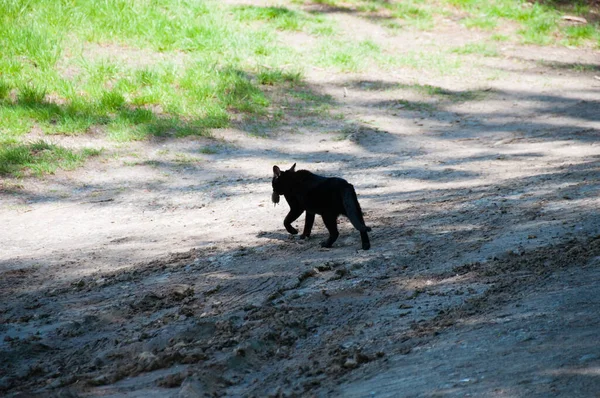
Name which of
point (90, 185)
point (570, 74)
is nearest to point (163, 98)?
point (90, 185)

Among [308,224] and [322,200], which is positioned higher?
[322,200]

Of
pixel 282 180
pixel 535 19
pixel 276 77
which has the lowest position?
pixel 282 180

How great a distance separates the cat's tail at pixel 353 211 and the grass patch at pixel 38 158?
4774mm

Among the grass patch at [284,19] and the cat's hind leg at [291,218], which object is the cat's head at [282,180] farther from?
the grass patch at [284,19]

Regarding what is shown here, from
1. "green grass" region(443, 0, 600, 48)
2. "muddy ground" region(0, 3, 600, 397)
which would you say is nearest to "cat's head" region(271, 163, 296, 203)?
"muddy ground" region(0, 3, 600, 397)

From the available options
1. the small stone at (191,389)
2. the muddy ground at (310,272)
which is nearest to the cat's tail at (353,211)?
the muddy ground at (310,272)

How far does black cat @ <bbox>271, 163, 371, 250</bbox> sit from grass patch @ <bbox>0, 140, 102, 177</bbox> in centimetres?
402

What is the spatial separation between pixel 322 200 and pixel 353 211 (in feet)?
1.14

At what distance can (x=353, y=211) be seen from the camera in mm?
6160

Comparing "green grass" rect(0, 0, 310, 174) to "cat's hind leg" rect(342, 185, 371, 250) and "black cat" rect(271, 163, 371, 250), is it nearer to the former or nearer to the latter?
"black cat" rect(271, 163, 371, 250)

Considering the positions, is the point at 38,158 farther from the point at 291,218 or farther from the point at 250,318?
the point at 250,318

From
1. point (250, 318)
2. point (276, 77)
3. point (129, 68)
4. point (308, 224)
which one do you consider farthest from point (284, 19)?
point (250, 318)

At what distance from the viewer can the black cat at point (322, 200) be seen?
6.18 m

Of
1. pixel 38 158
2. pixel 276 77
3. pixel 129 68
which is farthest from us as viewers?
pixel 276 77
